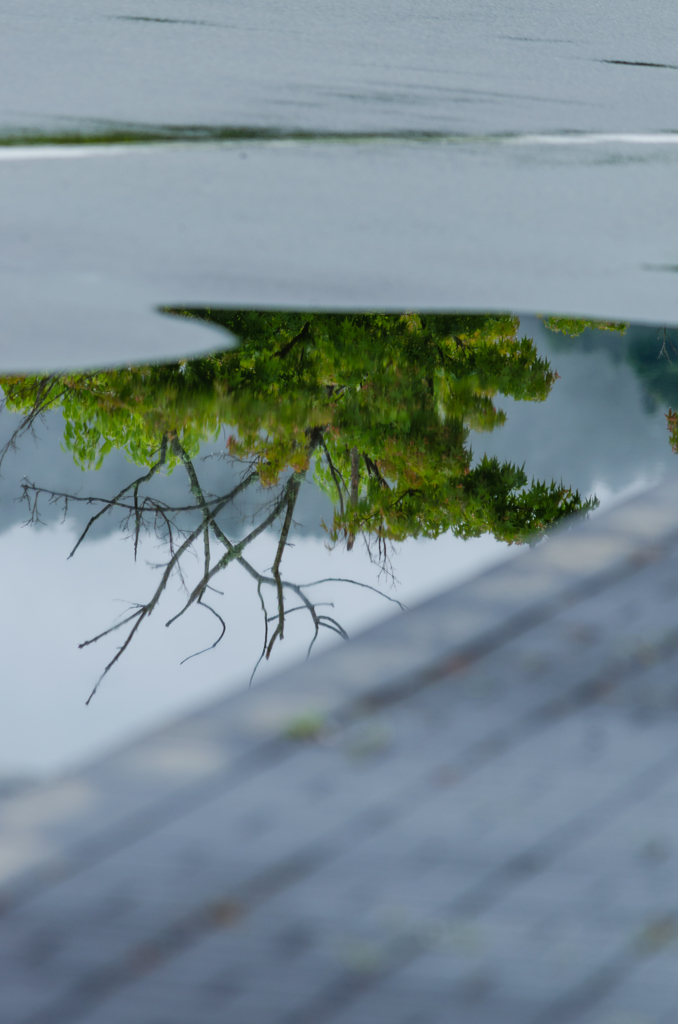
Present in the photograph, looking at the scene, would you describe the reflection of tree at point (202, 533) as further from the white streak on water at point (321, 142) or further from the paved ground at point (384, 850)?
the white streak on water at point (321, 142)

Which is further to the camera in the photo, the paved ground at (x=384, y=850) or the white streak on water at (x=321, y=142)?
the white streak on water at (x=321, y=142)

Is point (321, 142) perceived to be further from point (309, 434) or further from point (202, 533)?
point (202, 533)

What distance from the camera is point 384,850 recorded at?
1.65 meters

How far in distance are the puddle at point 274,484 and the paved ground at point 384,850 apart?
816mm

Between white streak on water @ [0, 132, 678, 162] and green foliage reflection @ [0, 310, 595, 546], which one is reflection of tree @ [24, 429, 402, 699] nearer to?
green foliage reflection @ [0, 310, 595, 546]

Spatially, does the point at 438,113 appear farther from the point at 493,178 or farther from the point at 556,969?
the point at 556,969

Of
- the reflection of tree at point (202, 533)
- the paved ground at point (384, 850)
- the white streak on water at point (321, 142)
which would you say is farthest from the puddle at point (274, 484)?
the white streak on water at point (321, 142)

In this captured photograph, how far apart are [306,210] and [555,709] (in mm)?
4417

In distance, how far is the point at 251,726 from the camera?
1.92 meters

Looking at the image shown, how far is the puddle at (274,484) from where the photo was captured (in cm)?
287

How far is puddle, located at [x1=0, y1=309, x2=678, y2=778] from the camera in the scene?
2869 millimetres

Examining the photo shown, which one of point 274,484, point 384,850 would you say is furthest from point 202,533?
point 384,850

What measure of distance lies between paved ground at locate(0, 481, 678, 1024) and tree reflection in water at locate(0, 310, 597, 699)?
965mm

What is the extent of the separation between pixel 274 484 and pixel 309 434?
1.17 feet
